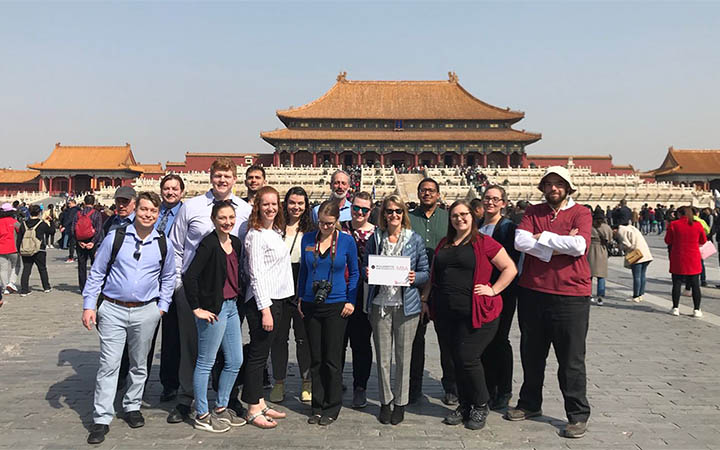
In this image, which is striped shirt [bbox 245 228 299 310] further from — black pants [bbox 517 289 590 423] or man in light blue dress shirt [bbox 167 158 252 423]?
black pants [bbox 517 289 590 423]

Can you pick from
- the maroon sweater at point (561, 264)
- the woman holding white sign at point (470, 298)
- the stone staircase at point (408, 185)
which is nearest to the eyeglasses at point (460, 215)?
the woman holding white sign at point (470, 298)

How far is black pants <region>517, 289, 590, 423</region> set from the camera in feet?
12.7

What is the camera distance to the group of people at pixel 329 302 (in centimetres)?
381

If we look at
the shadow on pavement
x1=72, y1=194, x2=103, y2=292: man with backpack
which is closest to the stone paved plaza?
the shadow on pavement

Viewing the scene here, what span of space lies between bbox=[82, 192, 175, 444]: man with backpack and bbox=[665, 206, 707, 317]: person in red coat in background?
7.34m

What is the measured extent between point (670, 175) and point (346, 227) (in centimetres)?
5226

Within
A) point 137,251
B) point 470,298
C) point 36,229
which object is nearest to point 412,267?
point 470,298

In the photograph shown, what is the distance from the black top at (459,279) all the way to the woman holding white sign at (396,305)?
0.22 m

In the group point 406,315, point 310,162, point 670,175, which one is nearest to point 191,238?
point 406,315

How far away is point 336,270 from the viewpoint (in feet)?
13.2

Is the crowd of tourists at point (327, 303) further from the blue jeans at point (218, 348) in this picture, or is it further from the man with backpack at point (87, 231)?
the man with backpack at point (87, 231)

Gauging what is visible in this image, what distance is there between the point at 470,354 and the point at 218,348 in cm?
185

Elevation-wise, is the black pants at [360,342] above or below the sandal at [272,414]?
above

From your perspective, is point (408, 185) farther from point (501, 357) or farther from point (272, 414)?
point (272, 414)
